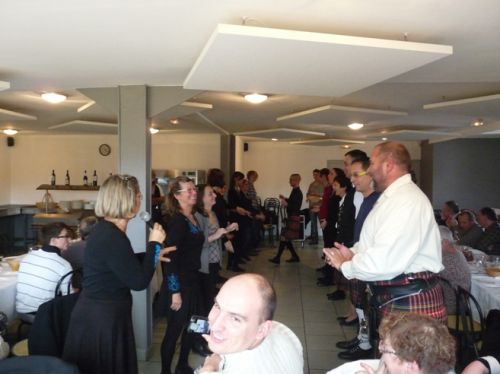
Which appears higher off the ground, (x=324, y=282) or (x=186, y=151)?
(x=186, y=151)

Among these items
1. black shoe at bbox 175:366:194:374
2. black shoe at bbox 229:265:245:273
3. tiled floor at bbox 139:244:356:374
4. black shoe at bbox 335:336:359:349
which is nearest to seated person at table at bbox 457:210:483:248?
tiled floor at bbox 139:244:356:374

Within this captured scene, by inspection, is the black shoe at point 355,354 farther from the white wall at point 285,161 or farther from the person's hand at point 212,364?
the white wall at point 285,161

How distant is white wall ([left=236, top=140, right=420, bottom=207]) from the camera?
33.8 feet

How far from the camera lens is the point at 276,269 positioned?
6.55m

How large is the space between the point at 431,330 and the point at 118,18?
5.86 feet

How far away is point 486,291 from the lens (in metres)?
3.08

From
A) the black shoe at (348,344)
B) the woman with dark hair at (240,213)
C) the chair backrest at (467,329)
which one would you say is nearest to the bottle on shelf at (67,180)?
the woman with dark hair at (240,213)

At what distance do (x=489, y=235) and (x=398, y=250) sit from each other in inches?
128

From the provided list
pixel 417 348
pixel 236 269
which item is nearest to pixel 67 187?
pixel 236 269

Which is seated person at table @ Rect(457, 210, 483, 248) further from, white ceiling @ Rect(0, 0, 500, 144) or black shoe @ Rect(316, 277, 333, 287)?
white ceiling @ Rect(0, 0, 500, 144)

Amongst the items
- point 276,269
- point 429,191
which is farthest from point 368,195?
point 429,191

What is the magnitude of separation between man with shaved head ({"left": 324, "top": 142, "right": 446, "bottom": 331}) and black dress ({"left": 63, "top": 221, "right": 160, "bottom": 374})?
40.5 inches

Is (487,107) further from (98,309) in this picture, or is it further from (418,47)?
(98,309)

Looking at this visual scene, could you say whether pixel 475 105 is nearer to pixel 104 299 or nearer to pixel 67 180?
pixel 104 299
